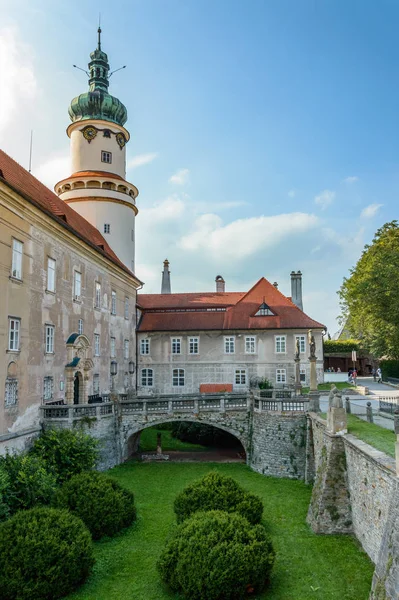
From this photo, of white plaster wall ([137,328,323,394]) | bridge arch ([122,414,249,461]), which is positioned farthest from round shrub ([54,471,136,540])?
white plaster wall ([137,328,323,394])

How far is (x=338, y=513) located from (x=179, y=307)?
27.1 metres

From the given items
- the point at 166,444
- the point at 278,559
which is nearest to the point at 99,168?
the point at 166,444

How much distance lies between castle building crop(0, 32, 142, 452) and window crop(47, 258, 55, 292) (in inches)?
1.9

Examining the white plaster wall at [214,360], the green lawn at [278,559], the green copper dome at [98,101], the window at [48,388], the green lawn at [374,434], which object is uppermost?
the green copper dome at [98,101]

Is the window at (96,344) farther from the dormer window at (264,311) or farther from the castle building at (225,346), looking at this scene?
the dormer window at (264,311)

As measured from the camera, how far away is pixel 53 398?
2347 centimetres

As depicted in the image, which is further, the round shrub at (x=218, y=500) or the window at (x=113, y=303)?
the window at (x=113, y=303)

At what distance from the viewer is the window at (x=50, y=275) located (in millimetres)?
23078

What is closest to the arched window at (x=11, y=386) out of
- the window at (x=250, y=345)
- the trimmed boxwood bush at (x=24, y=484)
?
the trimmed boxwood bush at (x=24, y=484)

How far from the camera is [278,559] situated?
13945 mm

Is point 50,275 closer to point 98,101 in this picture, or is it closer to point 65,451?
point 65,451

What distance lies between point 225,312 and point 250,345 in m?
3.63

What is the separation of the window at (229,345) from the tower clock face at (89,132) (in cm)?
1871

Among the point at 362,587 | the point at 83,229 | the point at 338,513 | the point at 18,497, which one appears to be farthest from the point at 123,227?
the point at 362,587
